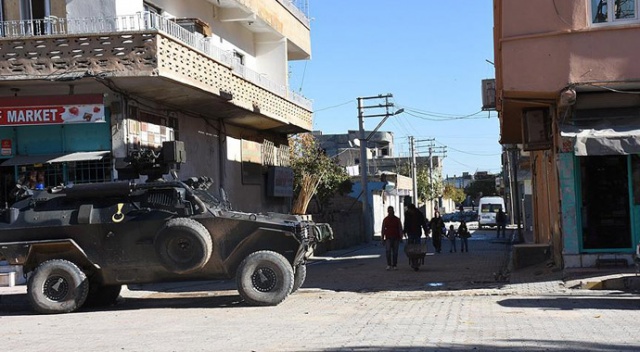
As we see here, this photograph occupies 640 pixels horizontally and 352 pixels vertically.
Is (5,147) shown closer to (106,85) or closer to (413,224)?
(106,85)

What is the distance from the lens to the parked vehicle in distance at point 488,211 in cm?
6200

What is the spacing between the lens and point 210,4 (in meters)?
23.0

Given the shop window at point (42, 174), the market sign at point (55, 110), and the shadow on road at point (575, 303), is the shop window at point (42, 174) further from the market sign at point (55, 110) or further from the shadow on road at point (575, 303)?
the shadow on road at point (575, 303)

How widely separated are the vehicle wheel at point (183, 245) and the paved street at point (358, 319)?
0.76 meters

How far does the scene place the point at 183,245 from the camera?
12.4 metres

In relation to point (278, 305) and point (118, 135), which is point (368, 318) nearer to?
point (278, 305)

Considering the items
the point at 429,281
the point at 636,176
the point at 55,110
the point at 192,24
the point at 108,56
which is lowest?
the point at 429,281

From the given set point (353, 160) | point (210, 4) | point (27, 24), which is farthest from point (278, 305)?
point (353, 160)

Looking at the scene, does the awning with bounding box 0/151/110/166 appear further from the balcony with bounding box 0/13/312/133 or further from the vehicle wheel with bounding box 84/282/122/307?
the vehicle wheel with bounding box 84/282/122/307

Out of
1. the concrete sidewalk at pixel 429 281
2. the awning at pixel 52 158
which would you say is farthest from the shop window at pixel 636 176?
the awning at pixel 52 158

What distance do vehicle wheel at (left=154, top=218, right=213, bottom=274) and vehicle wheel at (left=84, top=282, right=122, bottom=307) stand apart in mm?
1735

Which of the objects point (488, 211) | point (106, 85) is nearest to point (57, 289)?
point (106, 85)

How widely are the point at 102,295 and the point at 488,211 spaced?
2055 inches

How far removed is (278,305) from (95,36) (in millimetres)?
7558
